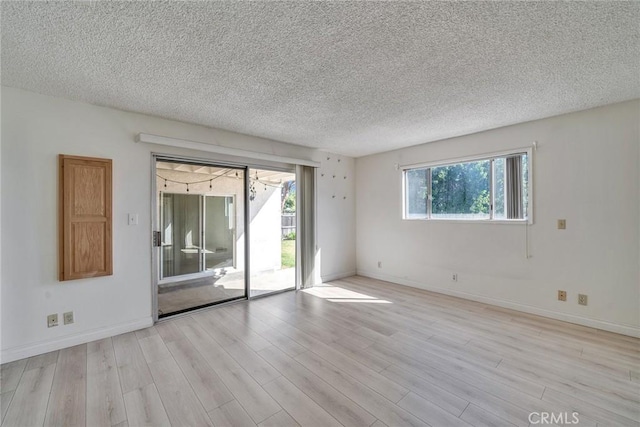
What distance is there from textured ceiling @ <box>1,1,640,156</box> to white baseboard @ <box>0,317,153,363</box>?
242 centimetres

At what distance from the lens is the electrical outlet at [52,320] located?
103 inches

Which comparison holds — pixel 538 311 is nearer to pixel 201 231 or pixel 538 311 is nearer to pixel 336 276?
pixel 336 276

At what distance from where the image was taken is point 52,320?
263 cm

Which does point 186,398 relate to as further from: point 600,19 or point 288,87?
point 600,19

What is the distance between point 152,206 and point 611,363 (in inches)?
191

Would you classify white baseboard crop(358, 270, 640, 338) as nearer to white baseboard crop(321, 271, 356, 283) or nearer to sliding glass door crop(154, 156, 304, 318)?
white baseboard crop(321, 271, 356, 283)

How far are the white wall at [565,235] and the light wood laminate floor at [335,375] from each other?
35cm

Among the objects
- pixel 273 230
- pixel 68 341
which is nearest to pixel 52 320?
pixel 68 341

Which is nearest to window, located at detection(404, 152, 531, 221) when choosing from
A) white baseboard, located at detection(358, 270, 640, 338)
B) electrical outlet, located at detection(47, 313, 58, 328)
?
white baseboard, located at detection(358, 270, 640, 338)

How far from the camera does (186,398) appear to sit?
76.2 inches

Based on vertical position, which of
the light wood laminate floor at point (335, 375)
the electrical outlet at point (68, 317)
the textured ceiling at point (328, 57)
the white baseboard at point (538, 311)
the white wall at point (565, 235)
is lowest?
the light wood laminate floor at point (335, 375)

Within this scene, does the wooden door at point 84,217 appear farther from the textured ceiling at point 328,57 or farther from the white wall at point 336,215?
the white wall at point 336,215

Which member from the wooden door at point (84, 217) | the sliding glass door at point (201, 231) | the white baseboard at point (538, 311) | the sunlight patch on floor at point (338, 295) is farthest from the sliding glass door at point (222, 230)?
the white baseboard at point (538, 311)

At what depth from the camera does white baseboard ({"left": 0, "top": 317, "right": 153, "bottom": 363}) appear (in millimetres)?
2441
